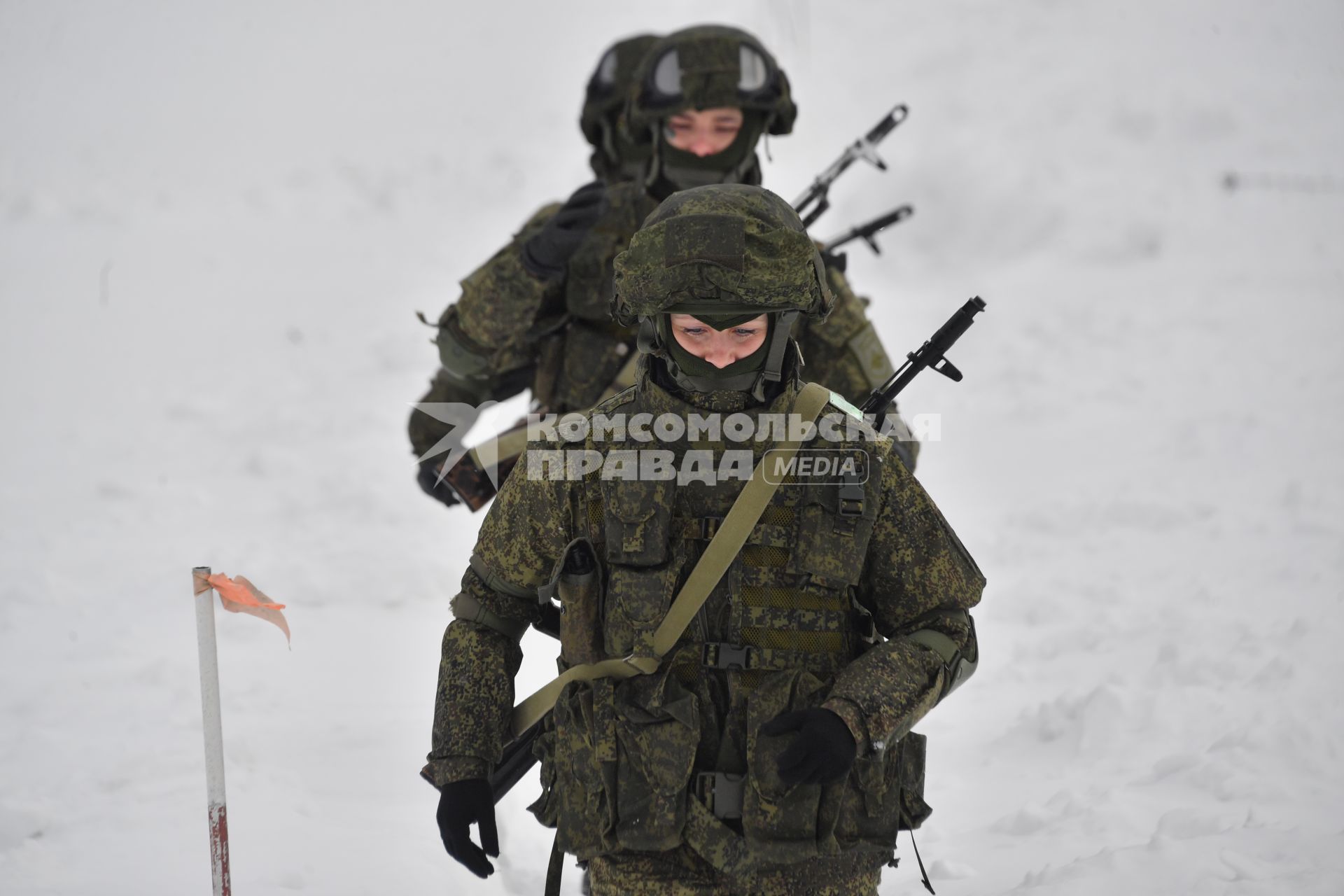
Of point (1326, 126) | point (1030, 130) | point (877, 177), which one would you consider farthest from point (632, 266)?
point (1326, 126)

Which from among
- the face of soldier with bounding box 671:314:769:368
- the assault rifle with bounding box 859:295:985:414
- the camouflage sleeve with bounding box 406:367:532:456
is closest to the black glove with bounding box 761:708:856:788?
the face of soldier with bounding box 671:314:769:368

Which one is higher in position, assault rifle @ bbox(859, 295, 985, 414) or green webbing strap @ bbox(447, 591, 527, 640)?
assault rifle @ bbox(859, 295, 985, 414)

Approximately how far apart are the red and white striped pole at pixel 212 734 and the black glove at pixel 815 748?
1.34 m

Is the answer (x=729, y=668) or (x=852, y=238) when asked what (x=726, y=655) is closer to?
(x=729, y=668)

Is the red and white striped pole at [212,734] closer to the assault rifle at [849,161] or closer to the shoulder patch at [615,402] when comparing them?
the shoulder patch at [615,402]

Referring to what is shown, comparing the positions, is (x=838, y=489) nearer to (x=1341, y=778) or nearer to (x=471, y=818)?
(x=471, y=818)

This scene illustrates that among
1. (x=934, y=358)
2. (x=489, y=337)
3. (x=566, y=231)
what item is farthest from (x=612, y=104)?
(x=934, y=358)

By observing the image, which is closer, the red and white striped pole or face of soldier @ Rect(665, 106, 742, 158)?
the red and white striped pole

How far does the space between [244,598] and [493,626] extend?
699 millimetres

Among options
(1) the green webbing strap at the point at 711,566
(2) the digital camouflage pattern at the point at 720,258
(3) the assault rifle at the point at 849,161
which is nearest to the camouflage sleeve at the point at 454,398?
(3) the assault rifle at the point at 849,161

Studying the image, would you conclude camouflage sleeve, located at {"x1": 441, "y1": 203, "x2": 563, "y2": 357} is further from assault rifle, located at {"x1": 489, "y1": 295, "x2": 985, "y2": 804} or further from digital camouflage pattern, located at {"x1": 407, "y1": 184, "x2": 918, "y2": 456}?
assault rifle, located at {"x1": 489, "y1": 295, "x2": 985, "y2": 804}

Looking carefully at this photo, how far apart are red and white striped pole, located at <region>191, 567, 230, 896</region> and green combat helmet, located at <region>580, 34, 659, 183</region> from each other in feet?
10.3

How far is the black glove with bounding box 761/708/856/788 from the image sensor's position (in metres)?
2.51

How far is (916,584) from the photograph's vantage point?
9.18 feet
